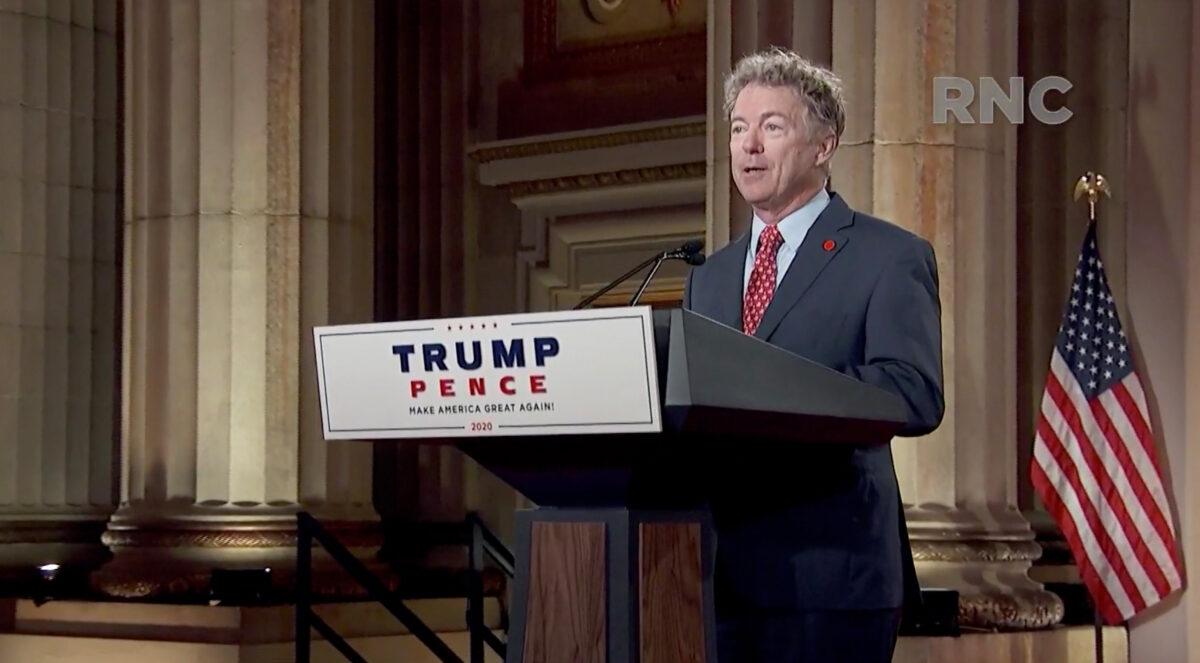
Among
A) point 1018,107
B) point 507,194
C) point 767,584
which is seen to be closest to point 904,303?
point 767,584

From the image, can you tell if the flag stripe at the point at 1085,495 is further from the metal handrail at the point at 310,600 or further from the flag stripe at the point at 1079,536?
the metal handrail at the point at 310,600

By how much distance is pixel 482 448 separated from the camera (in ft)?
9.70

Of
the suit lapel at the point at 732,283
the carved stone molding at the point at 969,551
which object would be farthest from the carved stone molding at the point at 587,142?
the suit lapel at the point at 732,283

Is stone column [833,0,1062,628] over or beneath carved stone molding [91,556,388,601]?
over

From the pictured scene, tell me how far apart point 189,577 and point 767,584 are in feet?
19.5

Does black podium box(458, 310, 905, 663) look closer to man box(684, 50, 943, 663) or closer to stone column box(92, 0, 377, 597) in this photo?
man box(684, 50, 943, 663)

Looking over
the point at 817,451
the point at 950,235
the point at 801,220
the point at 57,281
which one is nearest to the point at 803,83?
the point at 801,220

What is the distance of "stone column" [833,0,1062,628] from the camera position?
722 cm

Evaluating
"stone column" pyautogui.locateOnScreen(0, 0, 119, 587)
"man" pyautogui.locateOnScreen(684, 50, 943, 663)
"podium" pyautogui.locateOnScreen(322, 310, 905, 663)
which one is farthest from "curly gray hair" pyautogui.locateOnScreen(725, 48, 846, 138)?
"stone column" pyautogui.locateOnScreen(0, 0, 119, 587)

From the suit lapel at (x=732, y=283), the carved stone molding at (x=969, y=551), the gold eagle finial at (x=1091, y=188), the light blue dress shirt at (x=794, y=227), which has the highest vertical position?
the gold eagle finial at (x=1091, y=188)

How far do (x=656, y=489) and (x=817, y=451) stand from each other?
275 millimetres

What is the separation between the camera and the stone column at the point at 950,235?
23.7 ft

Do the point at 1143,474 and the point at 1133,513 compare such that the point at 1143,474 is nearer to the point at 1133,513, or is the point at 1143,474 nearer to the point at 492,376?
the point at 1133,513

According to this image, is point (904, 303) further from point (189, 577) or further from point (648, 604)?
point (189, 577)
